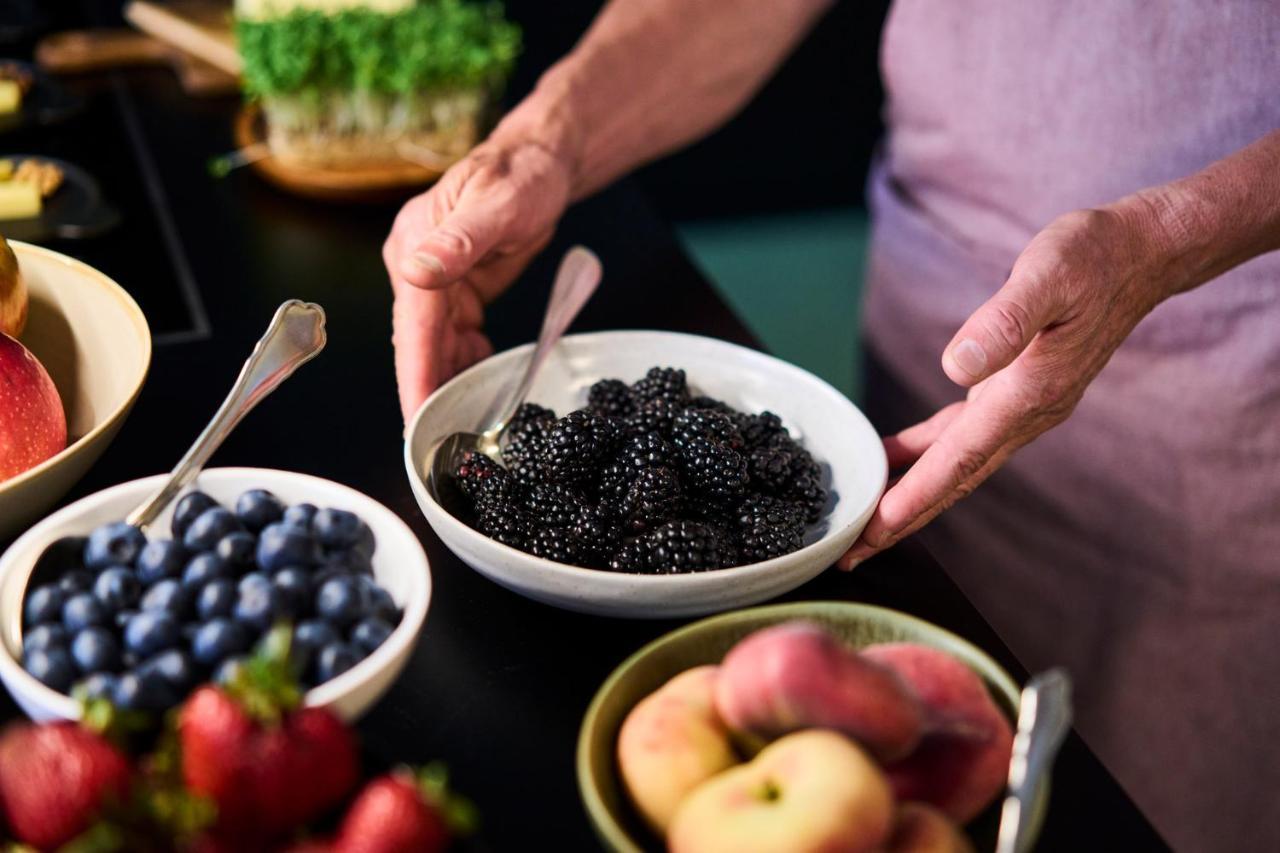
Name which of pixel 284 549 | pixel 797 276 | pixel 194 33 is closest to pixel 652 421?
pixel 284 549

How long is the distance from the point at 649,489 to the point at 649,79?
2.72 ft

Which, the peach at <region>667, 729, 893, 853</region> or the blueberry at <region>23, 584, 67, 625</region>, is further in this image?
the blueberry at <region>23, 584, 67, 625</region>

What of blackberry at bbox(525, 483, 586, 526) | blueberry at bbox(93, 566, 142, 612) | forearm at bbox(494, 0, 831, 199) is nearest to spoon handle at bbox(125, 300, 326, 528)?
blueberry at bbox(93, 566, 142, 612)

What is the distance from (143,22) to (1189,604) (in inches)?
69.8

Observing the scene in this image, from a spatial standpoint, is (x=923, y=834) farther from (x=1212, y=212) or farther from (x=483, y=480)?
(x=1212, y=212)

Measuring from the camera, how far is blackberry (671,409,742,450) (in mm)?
952

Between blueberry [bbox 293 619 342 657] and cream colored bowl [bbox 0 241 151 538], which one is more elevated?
blueberry [bbox 293 619 342 657]

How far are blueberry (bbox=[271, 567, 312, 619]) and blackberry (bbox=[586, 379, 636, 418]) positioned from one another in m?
0.39

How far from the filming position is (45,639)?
0.66 m

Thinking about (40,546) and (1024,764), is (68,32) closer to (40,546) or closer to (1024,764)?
(40,546)

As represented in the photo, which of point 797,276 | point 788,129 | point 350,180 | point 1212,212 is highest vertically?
point 1212,212

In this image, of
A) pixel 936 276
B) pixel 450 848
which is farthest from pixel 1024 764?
pixel 936 276

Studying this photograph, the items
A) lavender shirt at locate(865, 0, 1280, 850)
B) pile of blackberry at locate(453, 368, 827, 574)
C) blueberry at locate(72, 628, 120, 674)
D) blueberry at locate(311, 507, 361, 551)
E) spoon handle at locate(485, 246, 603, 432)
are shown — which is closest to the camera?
blueberry at locate(72, 628, 120, 674)

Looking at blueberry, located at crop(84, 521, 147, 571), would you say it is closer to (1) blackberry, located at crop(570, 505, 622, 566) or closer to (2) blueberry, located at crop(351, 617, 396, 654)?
(2) blueberry, located at crop(351, 617, 396, 654)
